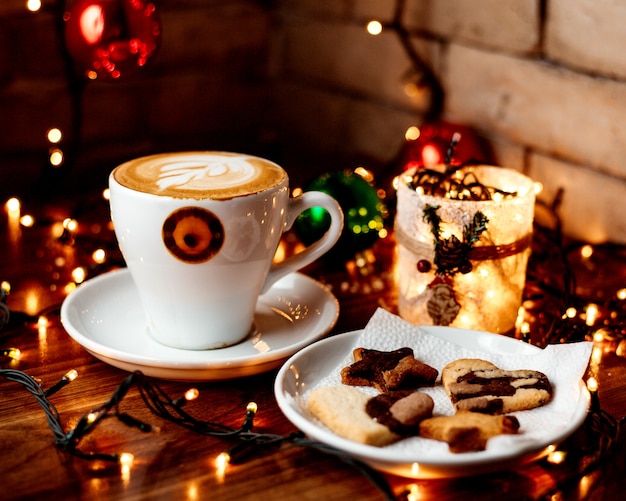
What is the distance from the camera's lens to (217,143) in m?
1.72

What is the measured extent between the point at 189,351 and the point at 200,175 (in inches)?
7.5

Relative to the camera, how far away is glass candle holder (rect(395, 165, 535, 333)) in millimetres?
894

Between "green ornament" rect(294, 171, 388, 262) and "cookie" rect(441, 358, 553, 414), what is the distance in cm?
39

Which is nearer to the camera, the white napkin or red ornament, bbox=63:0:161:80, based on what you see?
the white napkin

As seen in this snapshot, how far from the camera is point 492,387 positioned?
29.7 inches

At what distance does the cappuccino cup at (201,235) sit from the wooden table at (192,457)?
0.07m

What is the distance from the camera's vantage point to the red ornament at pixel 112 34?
1138 millimetres

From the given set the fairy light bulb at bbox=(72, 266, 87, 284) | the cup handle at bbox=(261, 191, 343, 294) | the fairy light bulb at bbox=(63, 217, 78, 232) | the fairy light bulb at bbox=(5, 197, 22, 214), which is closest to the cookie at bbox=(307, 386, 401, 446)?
the cup handle at bbox=(261, 191, 343, 294)

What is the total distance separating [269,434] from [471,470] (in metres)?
0.19

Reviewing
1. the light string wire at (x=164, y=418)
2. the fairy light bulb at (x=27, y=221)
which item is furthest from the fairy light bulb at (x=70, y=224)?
the light string wire at (x=164, y=418)

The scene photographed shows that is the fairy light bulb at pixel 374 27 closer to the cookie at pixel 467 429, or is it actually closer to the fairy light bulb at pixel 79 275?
the fairy light bulb at pixel 79 275

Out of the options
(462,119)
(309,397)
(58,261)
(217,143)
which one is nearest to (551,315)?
(309,397)

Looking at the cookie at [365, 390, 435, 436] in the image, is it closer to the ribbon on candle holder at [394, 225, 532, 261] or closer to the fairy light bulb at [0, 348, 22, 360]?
the ribbon on candle holder at [394, 225, 532, 261]

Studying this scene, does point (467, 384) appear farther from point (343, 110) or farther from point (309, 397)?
point (343, 110)
